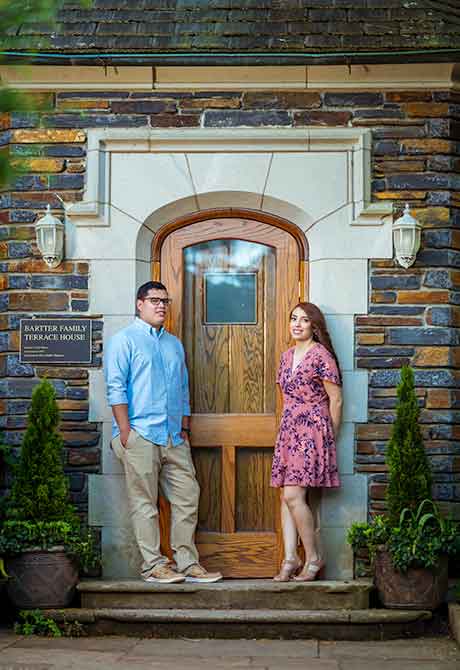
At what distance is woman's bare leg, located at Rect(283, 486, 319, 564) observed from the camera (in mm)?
6297

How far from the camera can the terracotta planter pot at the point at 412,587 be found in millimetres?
5957

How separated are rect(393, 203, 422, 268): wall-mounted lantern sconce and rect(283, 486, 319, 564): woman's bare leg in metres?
1.56

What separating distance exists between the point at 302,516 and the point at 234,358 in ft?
3.73

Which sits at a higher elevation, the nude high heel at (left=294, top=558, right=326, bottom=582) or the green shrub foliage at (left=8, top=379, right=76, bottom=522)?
the green shrub foliage at (left=8, top=379, right=76, bottom=522)

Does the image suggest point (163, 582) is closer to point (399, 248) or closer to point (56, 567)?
point (56, 567)

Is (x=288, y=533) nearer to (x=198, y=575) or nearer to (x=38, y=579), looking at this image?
(x=198, y=575)

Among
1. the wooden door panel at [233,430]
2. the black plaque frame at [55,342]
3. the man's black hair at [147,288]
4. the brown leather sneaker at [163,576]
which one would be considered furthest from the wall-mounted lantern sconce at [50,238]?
the brown leather sneaker at [163,576]

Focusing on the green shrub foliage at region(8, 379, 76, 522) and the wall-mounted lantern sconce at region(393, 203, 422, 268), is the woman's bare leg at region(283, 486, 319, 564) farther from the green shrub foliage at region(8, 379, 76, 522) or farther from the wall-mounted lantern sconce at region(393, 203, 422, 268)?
the wall-mounted lantern sconce at region(393, 203, 422, 268)

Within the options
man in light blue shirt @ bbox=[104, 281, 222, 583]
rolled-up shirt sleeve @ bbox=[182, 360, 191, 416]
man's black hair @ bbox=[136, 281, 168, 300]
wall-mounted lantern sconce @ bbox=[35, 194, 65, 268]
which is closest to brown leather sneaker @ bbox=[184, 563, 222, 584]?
man in light blue shirt @ bbox=[104, 281, 222, 583]

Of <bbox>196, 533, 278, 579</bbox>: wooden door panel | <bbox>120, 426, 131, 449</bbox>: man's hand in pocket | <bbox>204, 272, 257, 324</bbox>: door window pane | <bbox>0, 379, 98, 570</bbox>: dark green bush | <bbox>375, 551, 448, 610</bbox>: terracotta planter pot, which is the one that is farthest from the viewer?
<bbox>204, 272, 257, 324</bbox>: door window pane

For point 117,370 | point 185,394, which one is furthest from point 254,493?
point 117,370

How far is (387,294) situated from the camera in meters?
6.55

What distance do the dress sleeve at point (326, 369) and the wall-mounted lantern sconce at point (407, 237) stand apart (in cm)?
77

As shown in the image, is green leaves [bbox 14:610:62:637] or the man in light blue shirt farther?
the man in light blue shirt
